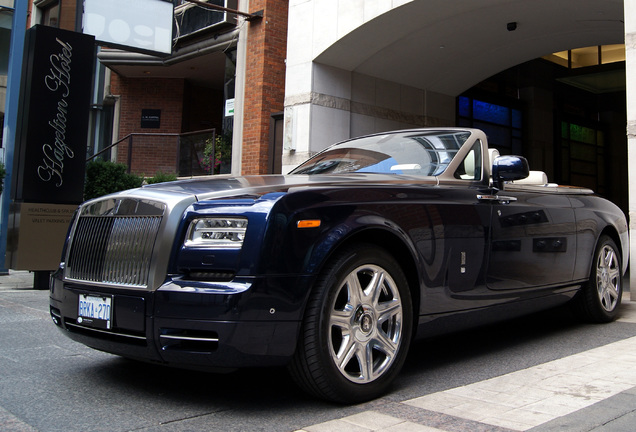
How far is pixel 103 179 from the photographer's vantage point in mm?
12352

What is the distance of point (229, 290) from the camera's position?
2816 mm

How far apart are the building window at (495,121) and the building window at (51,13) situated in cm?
1340

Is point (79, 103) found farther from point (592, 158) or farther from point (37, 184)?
point (592, 158)

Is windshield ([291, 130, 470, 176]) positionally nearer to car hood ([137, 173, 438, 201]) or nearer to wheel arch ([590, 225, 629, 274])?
car hood ([137, 173, 438, 201])

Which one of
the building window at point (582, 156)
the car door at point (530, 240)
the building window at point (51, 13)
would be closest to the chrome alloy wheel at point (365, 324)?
the car door at point (530, 240)

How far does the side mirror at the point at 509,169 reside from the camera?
420 centimetres

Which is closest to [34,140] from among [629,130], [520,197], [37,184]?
[37,184]

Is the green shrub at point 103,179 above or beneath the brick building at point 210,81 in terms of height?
beneath

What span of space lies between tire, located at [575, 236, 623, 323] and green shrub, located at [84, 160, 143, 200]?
9.53 meters

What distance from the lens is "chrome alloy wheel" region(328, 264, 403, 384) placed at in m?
3.12

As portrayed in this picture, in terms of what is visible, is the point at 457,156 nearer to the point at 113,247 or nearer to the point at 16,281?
the point at 113,247

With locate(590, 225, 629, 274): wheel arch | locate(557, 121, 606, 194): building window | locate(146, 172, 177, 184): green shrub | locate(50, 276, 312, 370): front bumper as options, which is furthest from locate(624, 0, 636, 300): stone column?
locate(557, 121, 606, 194): building window

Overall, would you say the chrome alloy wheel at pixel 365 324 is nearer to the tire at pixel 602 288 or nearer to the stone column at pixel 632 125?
the tire at pixel 602 288

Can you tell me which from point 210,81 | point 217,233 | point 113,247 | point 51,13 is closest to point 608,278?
point 217,233
